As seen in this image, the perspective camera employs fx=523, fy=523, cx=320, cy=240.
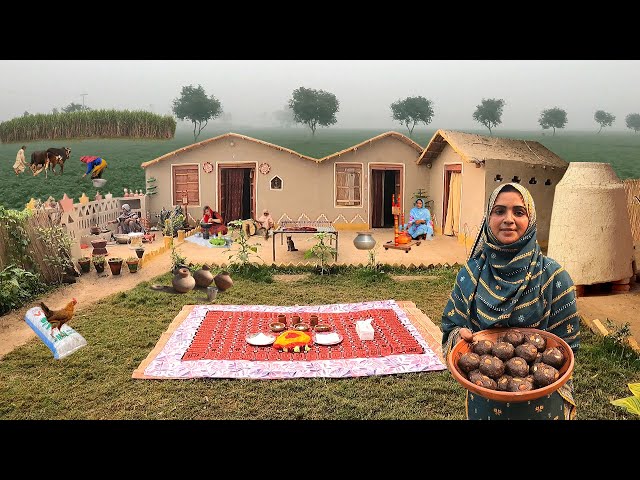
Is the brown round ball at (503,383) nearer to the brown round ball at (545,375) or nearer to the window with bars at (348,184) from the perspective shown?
the brown round ball at (545,375)

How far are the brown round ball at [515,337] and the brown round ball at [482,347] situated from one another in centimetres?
7

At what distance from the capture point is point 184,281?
3.39 m

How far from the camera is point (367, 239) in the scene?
359cm

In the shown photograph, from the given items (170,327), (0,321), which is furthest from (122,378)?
(0,321)

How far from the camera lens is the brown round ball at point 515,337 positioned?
208 centimetres

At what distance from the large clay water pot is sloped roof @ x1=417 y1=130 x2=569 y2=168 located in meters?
0.70

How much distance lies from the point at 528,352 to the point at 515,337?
0.08 metres

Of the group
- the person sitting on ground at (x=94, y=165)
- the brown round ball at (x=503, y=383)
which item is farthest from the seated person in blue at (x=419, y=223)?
the person sitting on ground at (x=94, y=165)

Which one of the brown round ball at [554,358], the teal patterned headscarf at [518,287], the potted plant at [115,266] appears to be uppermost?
the teal patterned headscarf at [518,287]

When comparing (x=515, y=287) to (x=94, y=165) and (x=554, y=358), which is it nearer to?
(x=554, y=358)

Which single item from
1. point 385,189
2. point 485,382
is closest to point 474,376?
point 485,382

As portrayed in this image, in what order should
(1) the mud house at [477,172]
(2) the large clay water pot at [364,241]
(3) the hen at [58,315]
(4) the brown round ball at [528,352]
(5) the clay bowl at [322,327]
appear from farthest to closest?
(2) the large clay water pot at [364,241]
(5) the clay bowl at [322,327]
(1) the mud house at [477,172]
(3) the hen at [58,315]
(4) the brown round ball at [528,352]
